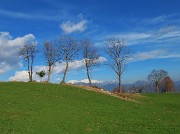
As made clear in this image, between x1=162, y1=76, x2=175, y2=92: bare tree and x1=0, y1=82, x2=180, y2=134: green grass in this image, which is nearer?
x1=0, y1=82, x2=180, y2=134: green grass

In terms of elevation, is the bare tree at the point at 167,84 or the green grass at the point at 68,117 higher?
the bare tree at the point at 167,84

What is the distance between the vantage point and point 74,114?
4038cm

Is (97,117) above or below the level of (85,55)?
below

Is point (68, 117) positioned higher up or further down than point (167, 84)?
further down

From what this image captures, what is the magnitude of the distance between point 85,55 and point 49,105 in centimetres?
6905

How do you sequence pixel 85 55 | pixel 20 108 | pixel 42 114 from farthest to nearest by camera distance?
pixel 85 55 → pixel 20 108 → pixel 42 114

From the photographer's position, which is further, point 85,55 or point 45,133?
point 85,55

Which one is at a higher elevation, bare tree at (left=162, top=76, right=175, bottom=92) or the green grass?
bare tree at (left=162, top=76, right=175, bottom=92)

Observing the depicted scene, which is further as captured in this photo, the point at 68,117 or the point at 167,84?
the point at 167,84

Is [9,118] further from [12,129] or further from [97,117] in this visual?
[97,117]

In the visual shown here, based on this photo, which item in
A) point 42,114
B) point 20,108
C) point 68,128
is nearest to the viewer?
point 68,128

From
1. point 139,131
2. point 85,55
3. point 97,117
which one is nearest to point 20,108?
point 97,117

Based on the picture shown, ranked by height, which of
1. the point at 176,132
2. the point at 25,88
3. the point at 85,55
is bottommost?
the point at 176,132

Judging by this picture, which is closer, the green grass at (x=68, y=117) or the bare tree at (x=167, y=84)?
the green grass at (x=68, y=117)
